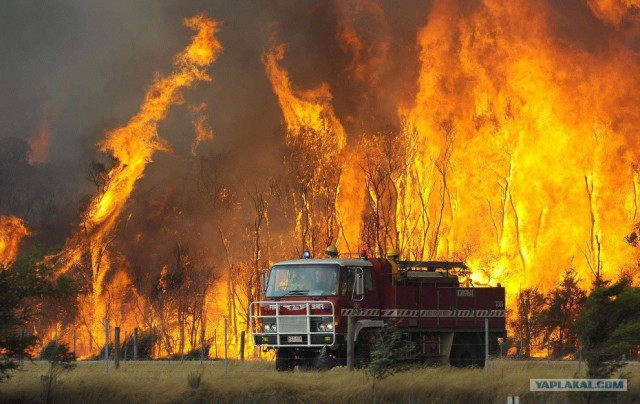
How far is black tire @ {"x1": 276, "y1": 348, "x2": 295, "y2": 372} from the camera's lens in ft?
119

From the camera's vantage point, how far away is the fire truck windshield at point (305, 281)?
116 feet

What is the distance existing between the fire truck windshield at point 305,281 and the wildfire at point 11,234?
3574cm

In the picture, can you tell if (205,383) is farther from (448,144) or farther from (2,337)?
(448,144)

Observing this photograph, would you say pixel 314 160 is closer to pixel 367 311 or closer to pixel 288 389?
pixel 367 311

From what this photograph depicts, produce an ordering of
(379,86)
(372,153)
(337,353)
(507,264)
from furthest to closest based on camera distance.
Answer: (379,86) < (372,153) < (507,264) < (337,353)

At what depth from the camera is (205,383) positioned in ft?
90.6

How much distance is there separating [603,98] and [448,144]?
852 centimetres

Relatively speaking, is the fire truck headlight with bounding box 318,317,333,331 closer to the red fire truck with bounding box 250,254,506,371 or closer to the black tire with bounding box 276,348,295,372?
the red fire truck with bounding box 250,254,506,371

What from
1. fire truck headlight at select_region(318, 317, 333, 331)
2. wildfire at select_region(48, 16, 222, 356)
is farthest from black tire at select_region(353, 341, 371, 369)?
wildfire at select_region(48, 16, 222, 356)

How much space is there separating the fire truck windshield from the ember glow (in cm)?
2729

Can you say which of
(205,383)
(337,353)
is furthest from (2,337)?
(337,353)

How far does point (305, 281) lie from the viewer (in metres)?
35.8

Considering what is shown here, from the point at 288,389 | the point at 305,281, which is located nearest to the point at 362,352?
the point at 305,281
